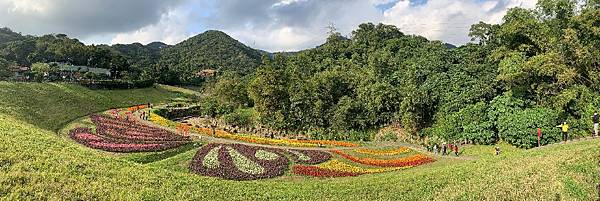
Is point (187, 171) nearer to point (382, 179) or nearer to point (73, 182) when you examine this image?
point (73, 182)

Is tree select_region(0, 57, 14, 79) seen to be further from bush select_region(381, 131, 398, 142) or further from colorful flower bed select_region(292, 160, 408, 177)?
colorful flower bed select_region(292, 160, 408, 177)

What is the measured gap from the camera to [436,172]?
23.0 m

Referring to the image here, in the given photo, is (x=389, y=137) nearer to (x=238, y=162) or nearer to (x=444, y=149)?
(x=444, y=149)

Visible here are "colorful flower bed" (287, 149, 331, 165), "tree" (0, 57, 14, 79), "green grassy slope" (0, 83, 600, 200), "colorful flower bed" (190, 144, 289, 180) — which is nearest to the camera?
"green grassy slope" (0, 83, 600, 200)

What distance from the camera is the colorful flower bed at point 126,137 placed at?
32.3 m

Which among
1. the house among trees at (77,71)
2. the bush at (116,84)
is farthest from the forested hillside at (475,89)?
the house among trees at (77,71)

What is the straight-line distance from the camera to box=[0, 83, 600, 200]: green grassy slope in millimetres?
17406

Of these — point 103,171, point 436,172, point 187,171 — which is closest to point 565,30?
point 436,172

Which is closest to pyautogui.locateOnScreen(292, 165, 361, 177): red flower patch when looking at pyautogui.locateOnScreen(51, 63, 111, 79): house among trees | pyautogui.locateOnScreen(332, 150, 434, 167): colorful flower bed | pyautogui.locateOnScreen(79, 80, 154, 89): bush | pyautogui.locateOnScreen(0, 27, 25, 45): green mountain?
pyautogui.locateOnScreen(332, 150, 434, 167): colorful flower bed

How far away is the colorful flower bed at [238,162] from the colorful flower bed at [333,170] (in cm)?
129

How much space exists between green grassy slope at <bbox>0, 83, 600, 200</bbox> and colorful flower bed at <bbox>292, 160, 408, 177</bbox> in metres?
1.21

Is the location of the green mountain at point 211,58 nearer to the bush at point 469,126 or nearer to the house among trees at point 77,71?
the house among trees at point 77,71

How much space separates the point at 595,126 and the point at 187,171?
2833 centimetres

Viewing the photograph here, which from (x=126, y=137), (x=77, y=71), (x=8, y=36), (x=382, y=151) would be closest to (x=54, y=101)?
(x=126, y=137)
